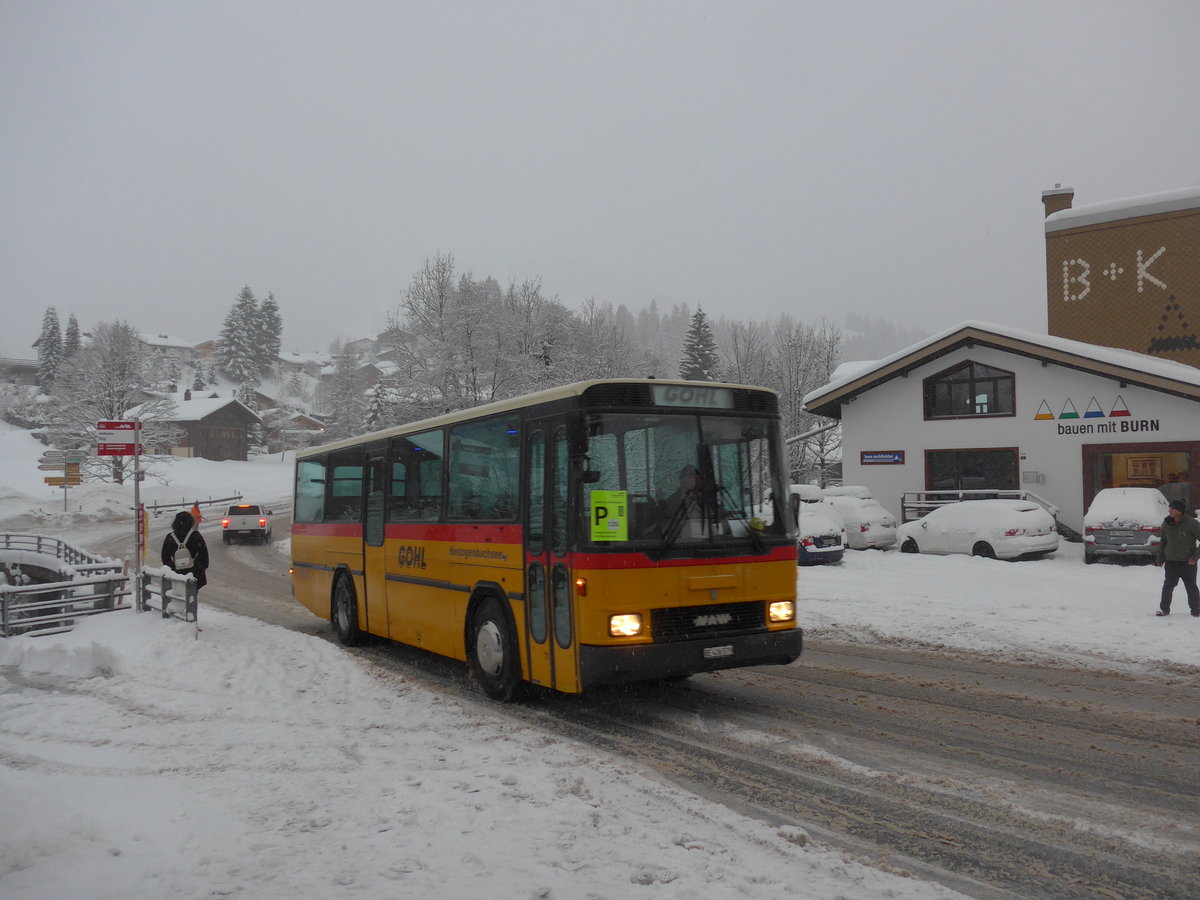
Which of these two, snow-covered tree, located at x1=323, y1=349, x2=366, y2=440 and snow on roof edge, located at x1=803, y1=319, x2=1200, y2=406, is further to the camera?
snow-covered tree, located at x1=323, y1=349, x2=366, y2=440

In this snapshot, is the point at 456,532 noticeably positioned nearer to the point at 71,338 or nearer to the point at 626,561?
the point at 626,561

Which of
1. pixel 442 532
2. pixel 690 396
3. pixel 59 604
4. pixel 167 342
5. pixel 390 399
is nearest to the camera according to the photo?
pixel 690 396

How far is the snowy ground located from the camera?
4.30 metres

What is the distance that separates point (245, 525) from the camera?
37531mm

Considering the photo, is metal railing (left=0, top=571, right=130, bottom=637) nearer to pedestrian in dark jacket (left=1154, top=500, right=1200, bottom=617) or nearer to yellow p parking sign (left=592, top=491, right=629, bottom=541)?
yellow p parking sign (left=592, top=491, right=629, bottom=541)

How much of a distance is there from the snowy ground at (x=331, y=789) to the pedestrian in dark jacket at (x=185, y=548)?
5.12ft

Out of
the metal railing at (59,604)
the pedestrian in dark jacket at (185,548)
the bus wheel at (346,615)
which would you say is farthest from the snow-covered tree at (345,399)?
the bus wheel at (346,615)

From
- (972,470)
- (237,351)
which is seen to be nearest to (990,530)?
(972,470)

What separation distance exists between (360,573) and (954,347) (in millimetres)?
21646

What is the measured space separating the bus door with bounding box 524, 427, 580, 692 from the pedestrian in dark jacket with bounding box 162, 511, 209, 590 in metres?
8.10

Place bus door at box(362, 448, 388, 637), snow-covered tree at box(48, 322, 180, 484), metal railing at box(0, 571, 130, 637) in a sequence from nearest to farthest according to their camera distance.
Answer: bus door at box(362, 448, 388, 637) → metal railing at box(0, 571, 130, 637) → snow-covered tree at box(48, 322, 180, 484)

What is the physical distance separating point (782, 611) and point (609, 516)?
1894 mm

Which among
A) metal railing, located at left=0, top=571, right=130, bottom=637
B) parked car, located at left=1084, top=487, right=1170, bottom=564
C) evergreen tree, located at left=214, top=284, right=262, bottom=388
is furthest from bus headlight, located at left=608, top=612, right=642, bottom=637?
evergreen tree, located at left=214, top=284, right=262, bottom=388

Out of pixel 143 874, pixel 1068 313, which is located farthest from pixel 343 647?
pixel 1068 313
